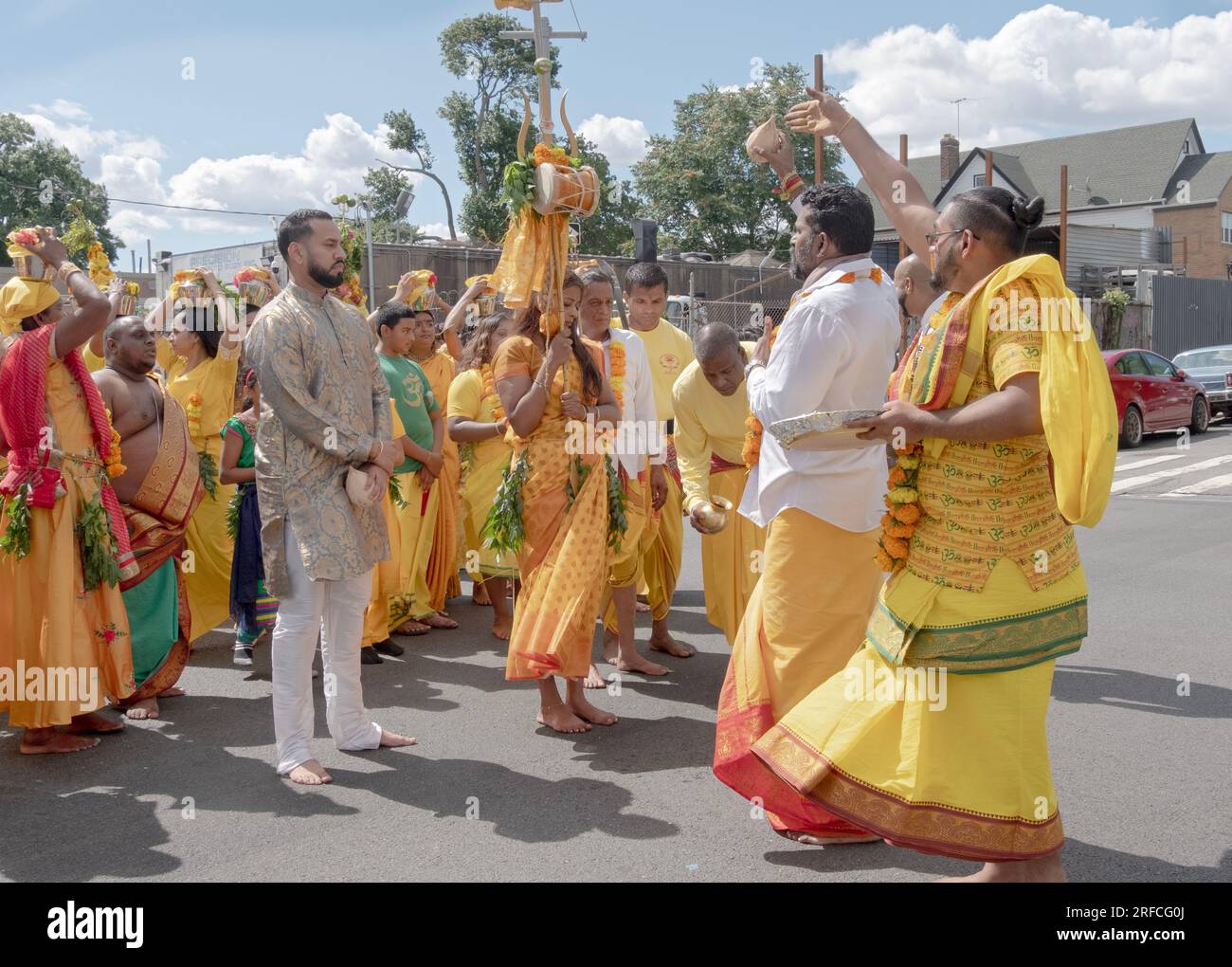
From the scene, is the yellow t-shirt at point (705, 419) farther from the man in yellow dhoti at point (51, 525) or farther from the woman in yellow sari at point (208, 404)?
the woman in yellow sari at point (208, 404)

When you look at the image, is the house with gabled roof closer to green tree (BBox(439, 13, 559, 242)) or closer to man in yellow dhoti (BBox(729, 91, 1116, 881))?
green tree (BBox(439, 13, 559, 242))

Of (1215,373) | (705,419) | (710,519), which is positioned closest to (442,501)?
(705,419)

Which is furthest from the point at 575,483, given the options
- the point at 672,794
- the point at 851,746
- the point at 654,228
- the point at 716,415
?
the point at 654,228

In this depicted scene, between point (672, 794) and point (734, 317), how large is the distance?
17.5 m

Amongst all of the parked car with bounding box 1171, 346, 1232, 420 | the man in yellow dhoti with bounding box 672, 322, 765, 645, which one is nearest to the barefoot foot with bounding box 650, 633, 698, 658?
the man in yellow dhoti with bounding box 672, 322, 765, 645

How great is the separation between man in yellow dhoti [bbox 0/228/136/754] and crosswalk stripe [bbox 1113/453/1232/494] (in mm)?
11469

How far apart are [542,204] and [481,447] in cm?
303

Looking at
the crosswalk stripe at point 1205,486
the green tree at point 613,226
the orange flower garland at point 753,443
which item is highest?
the green tree at point 613,226

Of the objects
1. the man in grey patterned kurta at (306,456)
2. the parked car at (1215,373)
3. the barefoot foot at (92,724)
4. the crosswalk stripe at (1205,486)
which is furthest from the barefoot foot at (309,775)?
the parked car at (1215,373)

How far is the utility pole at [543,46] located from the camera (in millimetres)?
4832

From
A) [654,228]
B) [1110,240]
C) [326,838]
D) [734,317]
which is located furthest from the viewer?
[1110,240]

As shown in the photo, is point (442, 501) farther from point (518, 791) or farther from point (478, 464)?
point (518, 791)
